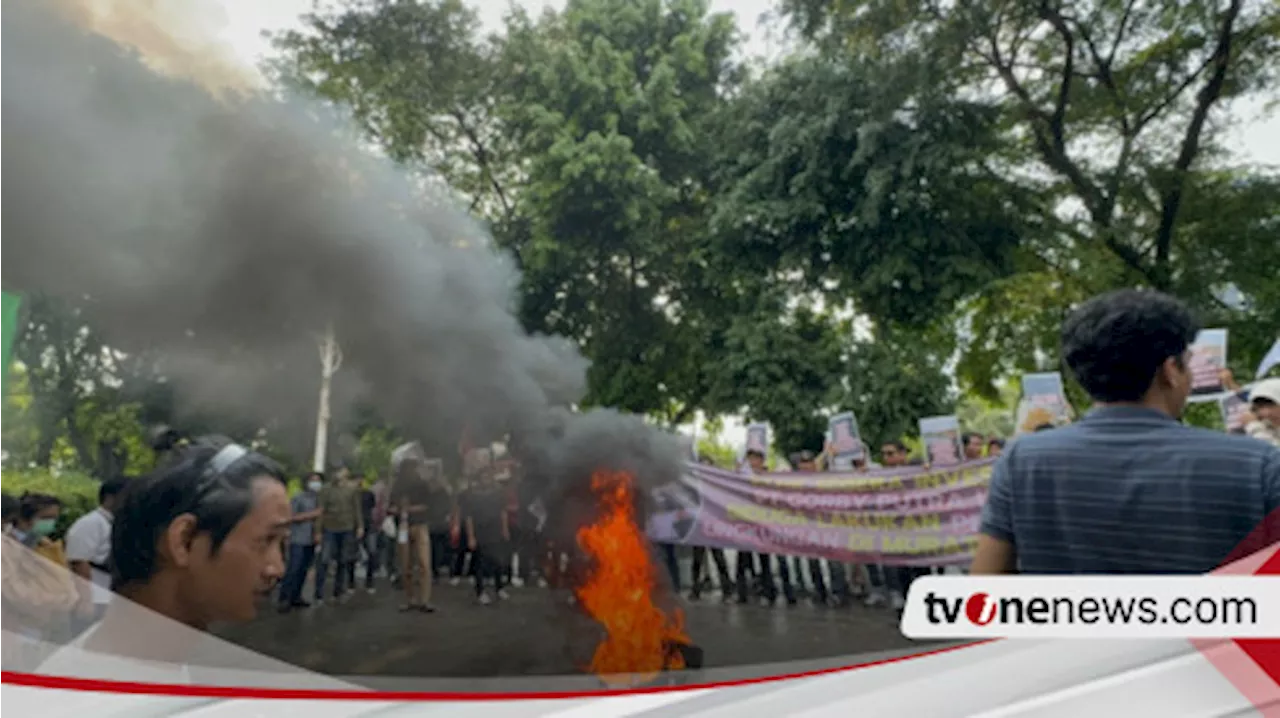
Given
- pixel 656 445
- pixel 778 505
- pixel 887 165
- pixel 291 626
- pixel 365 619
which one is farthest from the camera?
pixel 778 505

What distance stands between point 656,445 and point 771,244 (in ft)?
1.90

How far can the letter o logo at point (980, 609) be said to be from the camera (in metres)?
1.32

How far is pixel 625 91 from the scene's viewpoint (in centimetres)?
202

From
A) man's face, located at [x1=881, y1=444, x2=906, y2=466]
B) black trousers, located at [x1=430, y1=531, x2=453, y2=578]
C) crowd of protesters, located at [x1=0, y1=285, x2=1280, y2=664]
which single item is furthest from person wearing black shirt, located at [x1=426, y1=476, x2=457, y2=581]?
man's face, located at [x1=881, y1=444, x2=906, y2=466]

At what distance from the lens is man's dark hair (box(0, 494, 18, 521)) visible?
4.96 feet

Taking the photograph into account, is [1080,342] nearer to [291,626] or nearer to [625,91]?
[625,91]

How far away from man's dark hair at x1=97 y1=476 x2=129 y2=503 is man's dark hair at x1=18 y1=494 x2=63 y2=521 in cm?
19

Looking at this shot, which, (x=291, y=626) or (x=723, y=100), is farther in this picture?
(x=723, y=100)

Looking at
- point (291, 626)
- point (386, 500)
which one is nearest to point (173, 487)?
point (291, 626)

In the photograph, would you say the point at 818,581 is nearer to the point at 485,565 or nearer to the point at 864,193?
the point at 485,565

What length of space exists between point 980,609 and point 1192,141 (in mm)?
1290

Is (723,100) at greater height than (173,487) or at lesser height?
greater

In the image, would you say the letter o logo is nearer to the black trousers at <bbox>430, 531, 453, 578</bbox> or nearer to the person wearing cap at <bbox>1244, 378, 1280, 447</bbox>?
the person wearing cap at <bbox>1244, 378, 1280, 447</bbox>

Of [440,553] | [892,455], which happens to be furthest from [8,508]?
[892,455]
